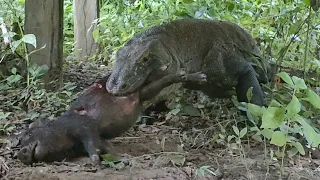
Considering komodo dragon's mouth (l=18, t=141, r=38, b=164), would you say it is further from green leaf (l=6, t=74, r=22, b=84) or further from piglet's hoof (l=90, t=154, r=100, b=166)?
green leaf (l=6, t=74, r=22, b=84)

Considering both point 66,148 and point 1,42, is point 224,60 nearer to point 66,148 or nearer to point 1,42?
point 66,148

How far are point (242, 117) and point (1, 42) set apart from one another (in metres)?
2.14

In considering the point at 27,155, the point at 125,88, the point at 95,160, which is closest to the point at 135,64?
the point at 125,88

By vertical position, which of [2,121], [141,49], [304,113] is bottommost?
[2,121]

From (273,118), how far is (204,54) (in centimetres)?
123

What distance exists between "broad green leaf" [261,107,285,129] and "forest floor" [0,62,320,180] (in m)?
0.26

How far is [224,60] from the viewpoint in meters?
3.54

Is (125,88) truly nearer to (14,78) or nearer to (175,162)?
(175,162)

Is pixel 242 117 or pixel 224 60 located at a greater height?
pixel 224 60

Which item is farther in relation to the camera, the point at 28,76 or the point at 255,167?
the point at 28,76

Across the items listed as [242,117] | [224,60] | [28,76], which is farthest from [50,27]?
[242,117]

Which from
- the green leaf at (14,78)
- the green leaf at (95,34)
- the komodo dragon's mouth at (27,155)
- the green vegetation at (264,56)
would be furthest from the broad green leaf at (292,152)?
the green leaf at (95,34)

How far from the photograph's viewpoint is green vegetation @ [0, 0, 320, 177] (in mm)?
2545

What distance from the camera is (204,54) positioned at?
11.6 feet
